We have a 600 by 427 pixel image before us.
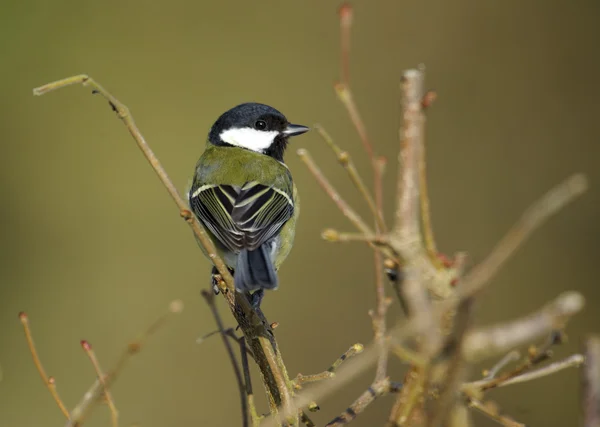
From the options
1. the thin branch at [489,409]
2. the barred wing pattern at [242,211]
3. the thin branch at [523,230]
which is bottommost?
the thin branch at [489,409]

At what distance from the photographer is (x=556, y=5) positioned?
5281 millimetres

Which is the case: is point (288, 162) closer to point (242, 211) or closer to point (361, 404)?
point (242, 211)

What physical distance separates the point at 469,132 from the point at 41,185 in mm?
3058

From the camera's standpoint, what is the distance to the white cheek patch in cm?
332

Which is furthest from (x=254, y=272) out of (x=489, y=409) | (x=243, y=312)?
(x=489, y=409)

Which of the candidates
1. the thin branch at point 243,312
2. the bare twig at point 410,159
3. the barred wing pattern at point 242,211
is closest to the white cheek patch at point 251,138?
the barred wing pattern at point 242,211

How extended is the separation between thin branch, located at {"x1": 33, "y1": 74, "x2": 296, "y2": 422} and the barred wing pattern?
2.55 ft

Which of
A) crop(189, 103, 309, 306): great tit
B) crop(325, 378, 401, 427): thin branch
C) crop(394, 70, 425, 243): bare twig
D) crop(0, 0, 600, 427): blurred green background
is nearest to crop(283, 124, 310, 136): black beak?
crop(189, 103, 309, 306): great tit

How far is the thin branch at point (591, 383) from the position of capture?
69 centimetres

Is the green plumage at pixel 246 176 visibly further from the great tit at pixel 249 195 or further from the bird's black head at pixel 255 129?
the bird's black head at pixel 255 129

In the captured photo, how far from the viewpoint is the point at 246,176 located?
9.45ft

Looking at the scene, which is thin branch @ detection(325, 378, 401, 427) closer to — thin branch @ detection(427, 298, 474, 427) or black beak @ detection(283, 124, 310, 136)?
thin branch @ detection(427, 298, 474, 427)

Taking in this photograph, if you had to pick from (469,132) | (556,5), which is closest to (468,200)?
(469,132)

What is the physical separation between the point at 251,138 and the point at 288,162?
1594mm
